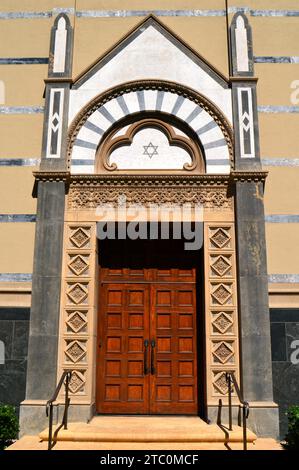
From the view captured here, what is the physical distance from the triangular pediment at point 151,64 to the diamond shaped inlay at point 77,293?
4.53 meters

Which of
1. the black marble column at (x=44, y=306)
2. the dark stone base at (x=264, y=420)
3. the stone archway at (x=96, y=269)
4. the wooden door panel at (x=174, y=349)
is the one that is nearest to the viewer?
the dark stone base at (x=264, y=420)

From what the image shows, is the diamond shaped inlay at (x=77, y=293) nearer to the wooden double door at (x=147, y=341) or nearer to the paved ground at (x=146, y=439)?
the wooden double door at (x=147, y=341)

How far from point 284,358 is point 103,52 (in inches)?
313

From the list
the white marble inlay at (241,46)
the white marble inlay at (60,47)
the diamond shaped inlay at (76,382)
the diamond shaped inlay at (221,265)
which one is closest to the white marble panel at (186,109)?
the white marble inlay at (241,46)

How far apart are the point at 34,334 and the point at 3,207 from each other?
2947 millimetres

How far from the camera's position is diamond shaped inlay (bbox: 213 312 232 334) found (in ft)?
31.9

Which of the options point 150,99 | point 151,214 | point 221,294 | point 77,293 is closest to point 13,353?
point 77,293

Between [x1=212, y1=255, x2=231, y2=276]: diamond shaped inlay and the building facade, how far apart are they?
0.03m

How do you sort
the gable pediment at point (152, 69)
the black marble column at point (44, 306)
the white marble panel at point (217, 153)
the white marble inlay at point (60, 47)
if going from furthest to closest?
the white marble inlay at point (60, 47)
the gable pediment at point (152, 69)
the white marble panel at point (217, 153)
the black marble column at point (44, 306)

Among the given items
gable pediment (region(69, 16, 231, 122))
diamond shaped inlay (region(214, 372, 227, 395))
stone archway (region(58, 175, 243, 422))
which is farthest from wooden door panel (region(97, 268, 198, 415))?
gable pediment (region(69, 16, 231, 122))

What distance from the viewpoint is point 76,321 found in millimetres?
9820

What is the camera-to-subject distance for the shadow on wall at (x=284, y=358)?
9.57 meters

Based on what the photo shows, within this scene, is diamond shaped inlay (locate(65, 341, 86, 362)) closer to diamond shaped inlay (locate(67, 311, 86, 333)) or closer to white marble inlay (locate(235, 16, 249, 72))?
diamond shaped inlay (locate(67, 311, 86, 333))

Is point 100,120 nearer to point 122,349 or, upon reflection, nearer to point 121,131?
point 121,131
